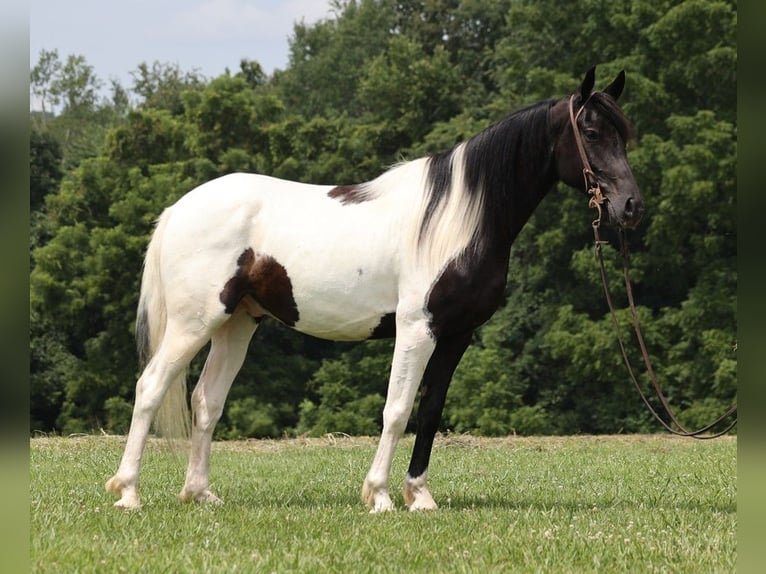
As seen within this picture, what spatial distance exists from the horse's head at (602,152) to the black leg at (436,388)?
1251mm

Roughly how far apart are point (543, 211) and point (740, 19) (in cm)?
2357

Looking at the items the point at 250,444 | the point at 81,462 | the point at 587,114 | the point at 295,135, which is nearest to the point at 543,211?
the point at 295,135

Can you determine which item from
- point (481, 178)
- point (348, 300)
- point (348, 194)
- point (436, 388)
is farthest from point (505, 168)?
point (436, 388)

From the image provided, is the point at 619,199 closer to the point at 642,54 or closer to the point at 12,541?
the point at 12,541

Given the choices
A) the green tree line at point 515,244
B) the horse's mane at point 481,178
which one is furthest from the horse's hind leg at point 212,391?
the green tree line at point 515,244

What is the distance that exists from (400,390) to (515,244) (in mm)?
19633

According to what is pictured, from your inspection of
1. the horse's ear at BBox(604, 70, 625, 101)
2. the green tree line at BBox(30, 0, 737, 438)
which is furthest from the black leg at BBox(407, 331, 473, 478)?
the green tree line at BBox(30, 0, 737, 438)

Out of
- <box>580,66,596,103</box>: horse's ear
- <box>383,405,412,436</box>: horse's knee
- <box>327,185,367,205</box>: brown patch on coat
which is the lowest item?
<box>383,405,412,436</box>: horse's knee

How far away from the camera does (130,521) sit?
5266 mm

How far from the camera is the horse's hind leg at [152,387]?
6016 mm

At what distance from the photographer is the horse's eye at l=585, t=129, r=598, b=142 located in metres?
5.95

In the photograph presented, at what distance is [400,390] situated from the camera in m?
5.99

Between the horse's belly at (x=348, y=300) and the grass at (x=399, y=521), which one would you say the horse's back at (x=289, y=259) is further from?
the grass at (x=399, y=521)

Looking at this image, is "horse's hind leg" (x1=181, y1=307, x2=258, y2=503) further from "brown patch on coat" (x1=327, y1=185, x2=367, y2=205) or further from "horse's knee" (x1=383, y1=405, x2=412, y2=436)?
"horse's knee" (x1=383, y1=405, x2=412, y2=436)
